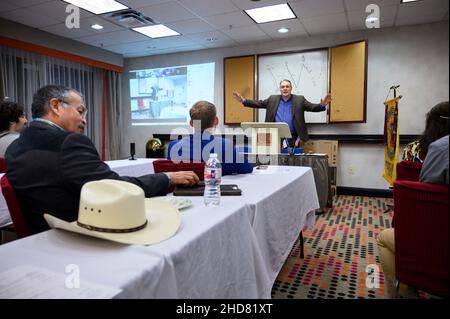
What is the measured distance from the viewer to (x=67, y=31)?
4.72 m

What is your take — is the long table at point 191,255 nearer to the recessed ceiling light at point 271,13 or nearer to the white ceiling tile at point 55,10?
the recessed ceiling light at point 271,13

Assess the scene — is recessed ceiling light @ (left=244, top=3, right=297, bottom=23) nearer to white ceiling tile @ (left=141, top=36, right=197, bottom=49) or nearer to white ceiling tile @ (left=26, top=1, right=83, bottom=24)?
white ceiling tile @ (left=141, top=36, right=197, bottom=49)

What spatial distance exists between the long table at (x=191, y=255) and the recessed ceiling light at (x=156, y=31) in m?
3.88

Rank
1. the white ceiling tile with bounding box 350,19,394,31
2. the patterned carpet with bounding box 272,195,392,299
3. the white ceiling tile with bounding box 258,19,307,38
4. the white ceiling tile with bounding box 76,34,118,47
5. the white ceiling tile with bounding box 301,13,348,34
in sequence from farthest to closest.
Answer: the white ceiling tile with bounding box 76,34,118,47
the white ceiling tile with bounding box 258,19,307,38
the white ceiling tile with bounding box 350,19,394,31
the white ceiling tile with bounding box 301,13,348,34
the patterned carpet with bounding box 272,195,392,299

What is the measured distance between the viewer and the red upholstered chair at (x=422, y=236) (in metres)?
1.09

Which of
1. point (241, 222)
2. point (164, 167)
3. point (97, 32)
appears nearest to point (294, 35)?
point (97, 32)

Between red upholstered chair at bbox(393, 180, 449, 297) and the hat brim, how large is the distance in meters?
0.87

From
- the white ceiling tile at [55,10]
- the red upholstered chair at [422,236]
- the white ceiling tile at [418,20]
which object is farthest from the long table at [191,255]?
the white ceiling tile at [418,20]

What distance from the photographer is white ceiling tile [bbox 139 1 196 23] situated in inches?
148

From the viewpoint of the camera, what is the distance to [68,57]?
16.8ft

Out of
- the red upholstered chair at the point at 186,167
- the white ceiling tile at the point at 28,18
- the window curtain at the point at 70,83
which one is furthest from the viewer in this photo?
the window curtain at the point at 70,83

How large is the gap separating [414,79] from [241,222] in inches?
172

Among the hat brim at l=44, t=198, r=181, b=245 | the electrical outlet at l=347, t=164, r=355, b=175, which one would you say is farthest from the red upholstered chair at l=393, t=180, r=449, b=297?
the electrical outlet at l=347, t=164, r=355, b=175
